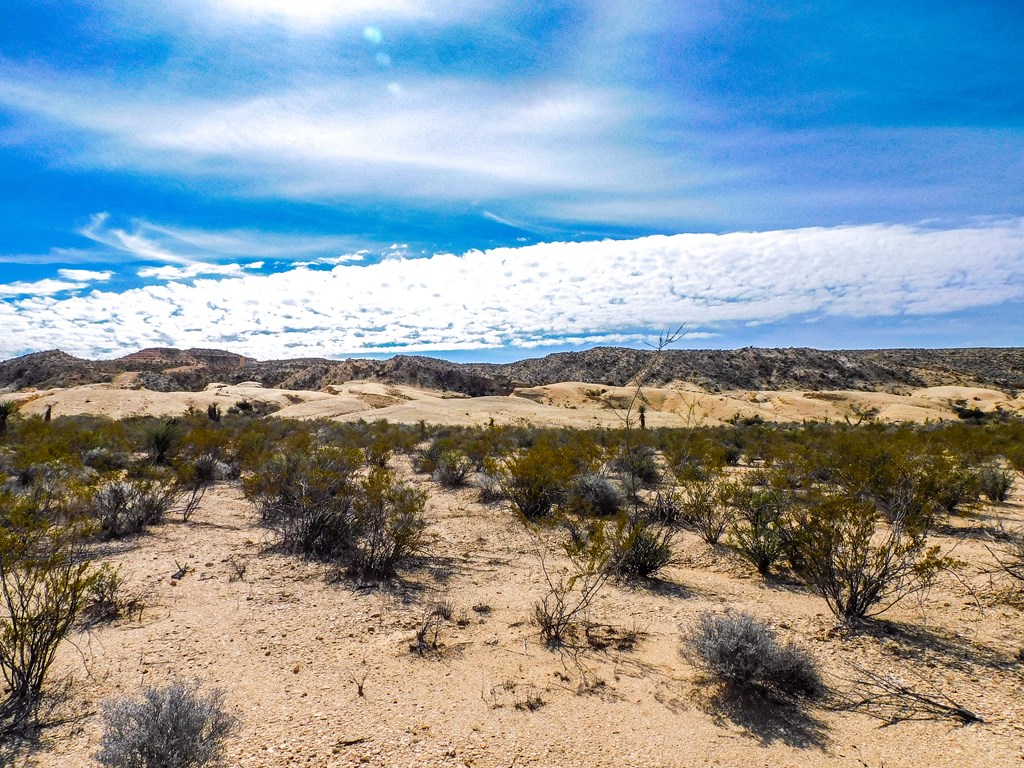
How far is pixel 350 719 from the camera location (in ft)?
14.1

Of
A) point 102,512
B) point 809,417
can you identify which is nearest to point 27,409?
point 102,512

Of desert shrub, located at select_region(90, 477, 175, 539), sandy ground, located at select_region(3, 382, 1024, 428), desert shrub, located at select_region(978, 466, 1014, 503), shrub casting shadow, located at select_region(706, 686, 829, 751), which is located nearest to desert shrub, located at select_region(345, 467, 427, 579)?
desert shrub, located at select_region(90, 477, 175, 539)

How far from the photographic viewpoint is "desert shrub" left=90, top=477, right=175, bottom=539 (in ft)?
29.8

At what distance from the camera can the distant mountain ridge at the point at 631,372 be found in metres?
66.8

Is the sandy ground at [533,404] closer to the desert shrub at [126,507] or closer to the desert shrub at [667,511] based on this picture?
the desert shrub at [667,511]

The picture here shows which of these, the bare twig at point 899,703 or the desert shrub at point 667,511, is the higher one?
the bare twig at point 899,703

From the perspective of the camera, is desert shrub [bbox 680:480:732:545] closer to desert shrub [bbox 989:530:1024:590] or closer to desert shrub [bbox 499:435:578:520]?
desert shrub [bbox 499:435:578:520]

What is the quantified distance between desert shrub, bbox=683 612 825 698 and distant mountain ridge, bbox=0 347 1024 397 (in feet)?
206

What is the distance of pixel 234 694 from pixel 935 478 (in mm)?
12053

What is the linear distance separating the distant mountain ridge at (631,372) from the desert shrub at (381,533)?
5877 centimetres

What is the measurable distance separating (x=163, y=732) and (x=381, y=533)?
4650 millimetres

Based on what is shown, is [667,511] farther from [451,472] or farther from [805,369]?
[805,369]

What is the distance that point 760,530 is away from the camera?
26.8 feet

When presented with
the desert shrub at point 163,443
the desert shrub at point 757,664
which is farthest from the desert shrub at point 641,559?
the desert shrub at point 163,443
